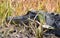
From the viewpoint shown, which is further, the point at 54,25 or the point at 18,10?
the point at 18,10

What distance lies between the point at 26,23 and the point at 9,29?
0.22 metres

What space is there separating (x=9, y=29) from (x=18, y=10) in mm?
966

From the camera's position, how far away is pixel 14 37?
2100mm

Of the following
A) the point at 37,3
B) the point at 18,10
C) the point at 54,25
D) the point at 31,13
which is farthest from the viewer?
the point at 37,3

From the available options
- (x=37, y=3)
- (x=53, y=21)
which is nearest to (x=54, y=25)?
(x=53, y=21)

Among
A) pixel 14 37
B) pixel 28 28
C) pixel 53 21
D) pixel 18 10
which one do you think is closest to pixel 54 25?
pixel 53 21

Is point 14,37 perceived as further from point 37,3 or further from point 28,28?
point 37,3

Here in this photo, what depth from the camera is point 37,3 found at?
3520 mm

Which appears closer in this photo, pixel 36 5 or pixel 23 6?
pixel 23 6

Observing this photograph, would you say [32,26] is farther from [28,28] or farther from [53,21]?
[53,21]

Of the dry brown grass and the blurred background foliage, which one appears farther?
the dry brown grass

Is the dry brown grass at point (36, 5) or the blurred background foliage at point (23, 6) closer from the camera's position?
the blurred background foliage at point (23, 6)

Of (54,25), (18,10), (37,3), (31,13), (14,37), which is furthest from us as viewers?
(37,3)

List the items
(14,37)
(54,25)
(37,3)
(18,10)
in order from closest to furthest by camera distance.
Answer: (14,37)
(54,25)
(18,10)
(37,3)
